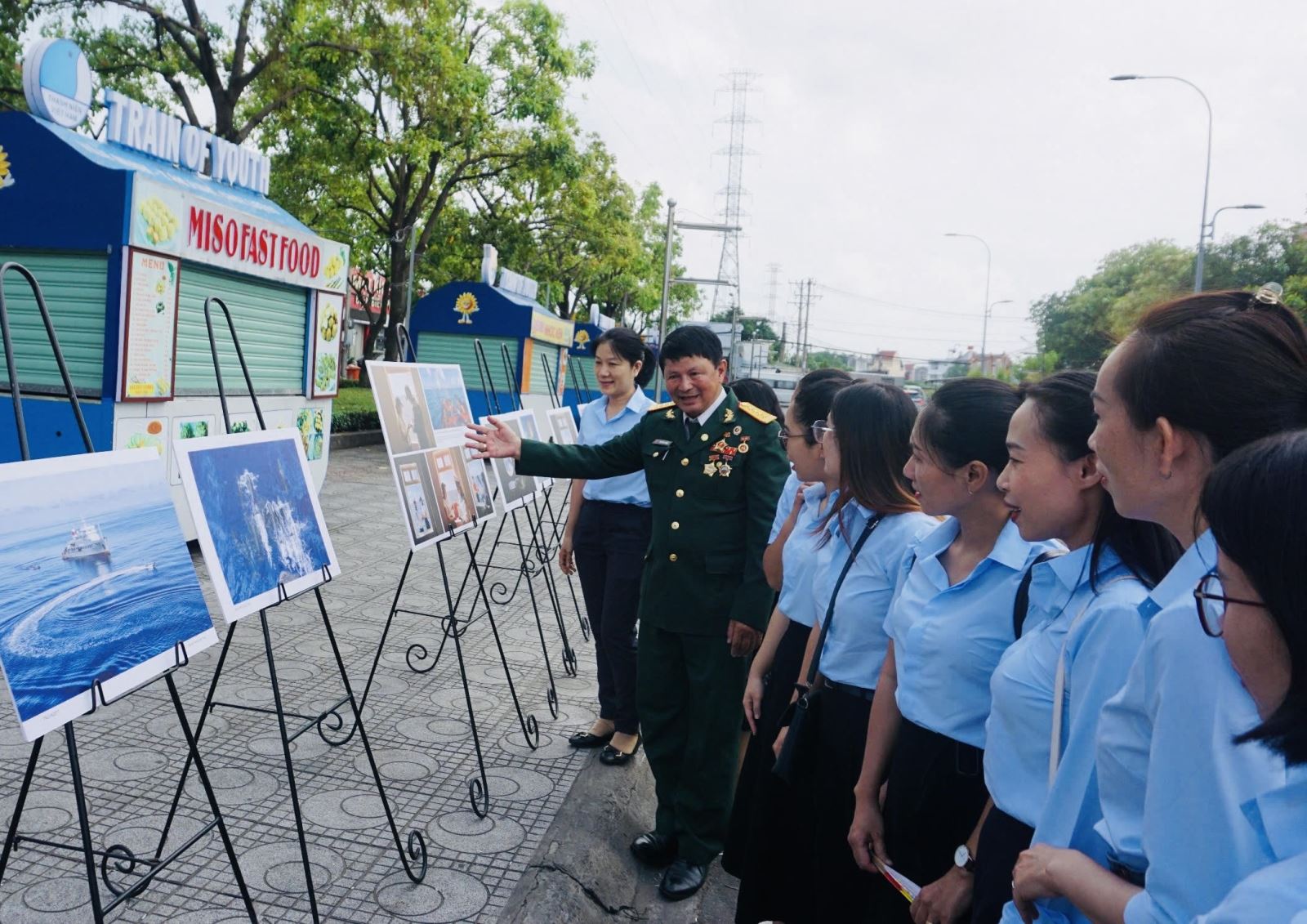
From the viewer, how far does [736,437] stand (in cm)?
333

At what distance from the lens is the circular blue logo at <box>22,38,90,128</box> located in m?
6.50

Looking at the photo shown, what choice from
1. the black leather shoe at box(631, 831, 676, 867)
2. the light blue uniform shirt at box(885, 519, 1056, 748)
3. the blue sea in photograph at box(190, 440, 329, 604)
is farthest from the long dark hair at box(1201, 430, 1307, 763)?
the black leather shoe at box(631, 831, 676, 867)

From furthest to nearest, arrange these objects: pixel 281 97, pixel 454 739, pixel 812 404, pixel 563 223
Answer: pixel 563 223
pixel 281 97
pixel 454 739
pixel 812 404

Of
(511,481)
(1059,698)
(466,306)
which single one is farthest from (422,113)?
(1059,698)

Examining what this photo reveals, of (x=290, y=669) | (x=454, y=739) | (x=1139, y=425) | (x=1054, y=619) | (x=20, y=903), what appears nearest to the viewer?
(x=1139, y=425)

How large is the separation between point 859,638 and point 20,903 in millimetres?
2453

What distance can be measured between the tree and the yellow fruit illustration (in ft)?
25.9

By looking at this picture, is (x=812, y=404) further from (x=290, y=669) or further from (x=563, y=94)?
(x=563, y=94)

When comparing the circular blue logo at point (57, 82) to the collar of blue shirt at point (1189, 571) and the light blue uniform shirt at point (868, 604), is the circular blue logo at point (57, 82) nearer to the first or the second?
the light blue uniform shirt at point (868, 604)

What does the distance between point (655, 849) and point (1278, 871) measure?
106 inches

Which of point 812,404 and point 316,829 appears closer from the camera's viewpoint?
point 812,404

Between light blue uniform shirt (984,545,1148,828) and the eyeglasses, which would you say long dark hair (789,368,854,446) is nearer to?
light blue uniform shirt (984,545,1148,828)

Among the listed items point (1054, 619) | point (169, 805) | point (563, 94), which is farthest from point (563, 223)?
point (1054, 619)

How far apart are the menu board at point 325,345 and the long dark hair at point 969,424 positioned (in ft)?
25.8
